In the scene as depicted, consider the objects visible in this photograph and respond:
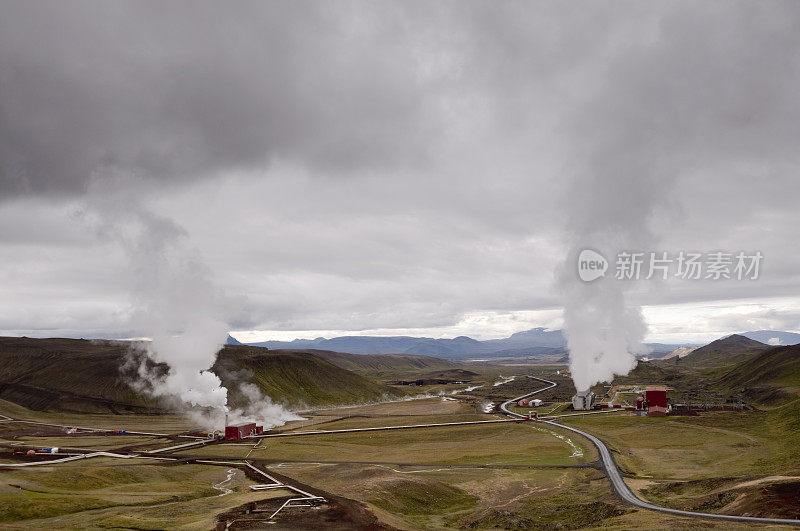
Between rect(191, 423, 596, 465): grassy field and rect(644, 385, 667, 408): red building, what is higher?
rect(644, 385, 667, 408): red building

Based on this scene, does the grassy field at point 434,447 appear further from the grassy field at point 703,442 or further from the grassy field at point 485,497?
the grassy field at point 485,497

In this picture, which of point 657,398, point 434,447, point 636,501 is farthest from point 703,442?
point 636,501

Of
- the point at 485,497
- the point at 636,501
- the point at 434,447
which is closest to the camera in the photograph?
the point at 636,501

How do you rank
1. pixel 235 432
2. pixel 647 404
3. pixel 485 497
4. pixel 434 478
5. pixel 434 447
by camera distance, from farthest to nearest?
pixel 647 404
pixel 235 432
pixel 434 447
pixel 434 478
pixel 485 497

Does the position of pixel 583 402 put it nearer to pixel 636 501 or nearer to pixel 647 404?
pixel 647 404

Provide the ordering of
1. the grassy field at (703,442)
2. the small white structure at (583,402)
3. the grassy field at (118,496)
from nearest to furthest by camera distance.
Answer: the grassy field at (118,496), the grassy field at (703,442), the small white structure at (583,402)

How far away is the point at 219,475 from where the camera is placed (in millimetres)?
90375

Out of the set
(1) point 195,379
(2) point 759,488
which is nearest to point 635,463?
(2) point 759,488

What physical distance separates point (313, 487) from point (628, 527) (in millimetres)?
42876

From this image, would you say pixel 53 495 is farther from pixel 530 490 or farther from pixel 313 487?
pixel 530 490

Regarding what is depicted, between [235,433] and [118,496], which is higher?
[118,496]

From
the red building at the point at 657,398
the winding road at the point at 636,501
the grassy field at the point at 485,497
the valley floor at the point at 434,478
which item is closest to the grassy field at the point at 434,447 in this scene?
the valley floor at the point at 434,478

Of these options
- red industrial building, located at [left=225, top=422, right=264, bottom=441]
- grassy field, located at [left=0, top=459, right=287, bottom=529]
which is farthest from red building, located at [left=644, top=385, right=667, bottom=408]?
grassy field, located at [left=0, top=459, right=287, bottom=529]

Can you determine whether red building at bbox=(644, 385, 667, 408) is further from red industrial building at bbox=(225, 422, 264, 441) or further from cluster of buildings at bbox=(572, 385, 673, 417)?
red industrial building at bbox=(225, 422, 264, 441)
